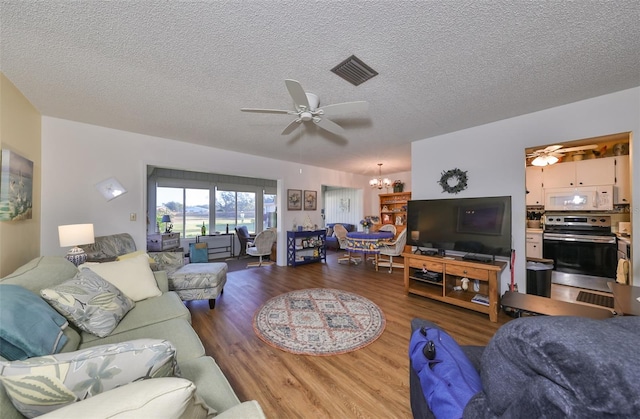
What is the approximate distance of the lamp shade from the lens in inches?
96.8

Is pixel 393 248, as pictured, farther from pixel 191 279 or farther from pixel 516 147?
pixel 191 279

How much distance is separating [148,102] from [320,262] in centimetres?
453

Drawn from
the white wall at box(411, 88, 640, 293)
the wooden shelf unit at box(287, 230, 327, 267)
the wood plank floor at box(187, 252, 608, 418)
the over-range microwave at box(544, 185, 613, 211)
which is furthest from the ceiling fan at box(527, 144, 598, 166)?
the wooden shelf unit at box(287, 230, 327, 267)

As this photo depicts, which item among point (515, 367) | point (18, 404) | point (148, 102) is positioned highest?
point (148, 102)

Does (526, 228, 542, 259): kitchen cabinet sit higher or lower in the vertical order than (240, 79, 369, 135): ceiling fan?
lower

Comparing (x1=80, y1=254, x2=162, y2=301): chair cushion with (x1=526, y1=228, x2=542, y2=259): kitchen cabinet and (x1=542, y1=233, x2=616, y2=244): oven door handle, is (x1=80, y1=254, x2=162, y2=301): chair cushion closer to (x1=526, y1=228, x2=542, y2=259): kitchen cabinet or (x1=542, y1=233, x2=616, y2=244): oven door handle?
(x1=526, y1=228, x2=542, y2=259): kitchen cabinet

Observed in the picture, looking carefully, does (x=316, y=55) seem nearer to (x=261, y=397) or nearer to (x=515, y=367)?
(x=515, y=367)

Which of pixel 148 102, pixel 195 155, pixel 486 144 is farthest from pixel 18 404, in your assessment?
pixel 486 144

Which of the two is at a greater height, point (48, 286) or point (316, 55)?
point (316, 55)

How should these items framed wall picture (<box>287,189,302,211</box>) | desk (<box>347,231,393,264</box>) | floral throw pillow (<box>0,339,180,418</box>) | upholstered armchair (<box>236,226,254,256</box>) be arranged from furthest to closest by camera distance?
upholstered armchair (<box>236,226,254,256</box>), framed wall picture (<box>287,189,302,211</box>), desk (<box>347,231,393,264</box>), floral throw pillow (<box>0,339,180,418</box>)

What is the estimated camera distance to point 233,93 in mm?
2312

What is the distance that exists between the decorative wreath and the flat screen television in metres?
0.40

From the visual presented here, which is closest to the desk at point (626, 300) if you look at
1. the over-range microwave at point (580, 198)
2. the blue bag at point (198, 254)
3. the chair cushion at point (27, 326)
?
the over-range microwave at point (580, 198)

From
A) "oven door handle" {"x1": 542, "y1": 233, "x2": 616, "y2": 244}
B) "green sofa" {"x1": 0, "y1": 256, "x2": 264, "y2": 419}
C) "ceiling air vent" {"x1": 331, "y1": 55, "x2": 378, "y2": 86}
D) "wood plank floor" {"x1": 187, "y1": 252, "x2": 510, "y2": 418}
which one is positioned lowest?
"wood plank floor" {"x1": 187, "y1": 252, "x2": 510, "y2": 418}
